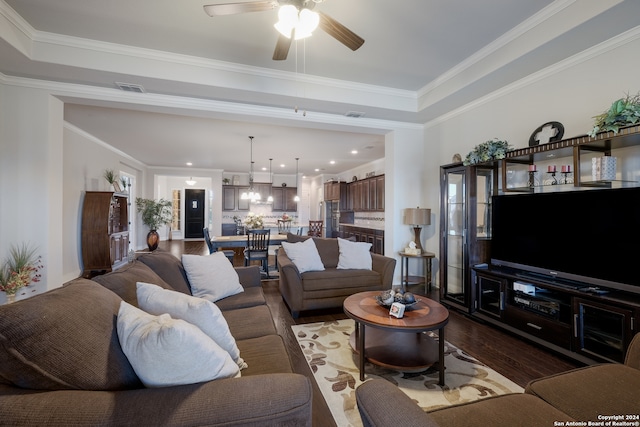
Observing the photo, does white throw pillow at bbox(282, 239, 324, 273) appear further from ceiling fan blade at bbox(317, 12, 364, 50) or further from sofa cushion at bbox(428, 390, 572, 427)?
sofa cushion at bbox(428, 390, 572, 427)

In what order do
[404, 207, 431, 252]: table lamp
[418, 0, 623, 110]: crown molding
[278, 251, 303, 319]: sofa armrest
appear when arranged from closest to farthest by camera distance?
[418, 0, 623, 110]: crown molding
[278, 251, 303, 319]: sofa armrest
[404, 207, 431, 252]: table lamp

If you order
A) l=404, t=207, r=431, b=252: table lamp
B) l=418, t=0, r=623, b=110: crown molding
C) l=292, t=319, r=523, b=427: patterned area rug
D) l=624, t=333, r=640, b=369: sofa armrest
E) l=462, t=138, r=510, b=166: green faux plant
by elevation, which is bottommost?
l=292, t=319, r=523, b=427: patterned area rug

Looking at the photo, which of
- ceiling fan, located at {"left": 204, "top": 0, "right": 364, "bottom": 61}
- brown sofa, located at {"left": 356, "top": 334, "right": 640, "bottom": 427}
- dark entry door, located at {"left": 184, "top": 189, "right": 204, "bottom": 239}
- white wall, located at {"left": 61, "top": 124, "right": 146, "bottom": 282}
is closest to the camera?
brown sofa, located at {"left": 356, "top": 334, "right": 640, "bottom": 427}

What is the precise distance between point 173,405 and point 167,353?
6.2 inches

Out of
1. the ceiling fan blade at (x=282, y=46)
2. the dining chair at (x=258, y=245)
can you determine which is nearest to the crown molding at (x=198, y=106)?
the ceiling fan blade at (x=282, y=46)

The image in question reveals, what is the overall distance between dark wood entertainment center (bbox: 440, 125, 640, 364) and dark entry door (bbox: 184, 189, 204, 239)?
33.8 ft

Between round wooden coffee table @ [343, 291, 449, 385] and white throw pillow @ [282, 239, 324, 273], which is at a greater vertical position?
white throw pillow @ [282, 239, 324, 273]

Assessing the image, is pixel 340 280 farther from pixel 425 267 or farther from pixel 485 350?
pixel 425 267

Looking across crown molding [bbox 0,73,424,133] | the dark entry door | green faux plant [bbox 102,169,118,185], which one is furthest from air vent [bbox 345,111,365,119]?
the dark entry door

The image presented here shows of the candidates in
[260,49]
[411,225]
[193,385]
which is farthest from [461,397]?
[260,49]

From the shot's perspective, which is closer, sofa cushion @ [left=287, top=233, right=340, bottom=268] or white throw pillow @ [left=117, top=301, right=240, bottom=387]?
white throw pillow @ [left=117, top=301, right=240, bottom=387]

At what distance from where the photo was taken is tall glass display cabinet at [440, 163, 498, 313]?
3352mm

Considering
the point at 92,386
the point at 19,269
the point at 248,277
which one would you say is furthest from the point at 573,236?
the point at 19,269

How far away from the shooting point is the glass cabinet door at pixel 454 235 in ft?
11.9
